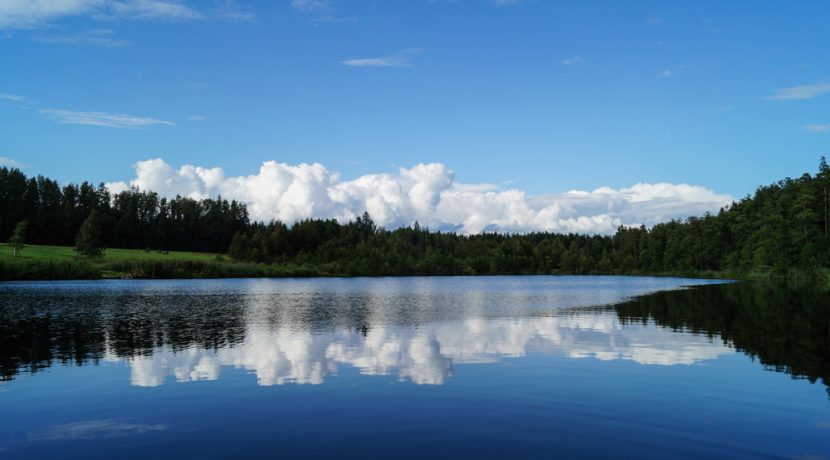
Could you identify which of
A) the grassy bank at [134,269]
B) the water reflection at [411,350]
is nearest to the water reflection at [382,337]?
the water reflection at [411,350]

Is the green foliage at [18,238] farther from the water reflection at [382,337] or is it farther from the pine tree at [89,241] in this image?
the water reflection at [382,337]

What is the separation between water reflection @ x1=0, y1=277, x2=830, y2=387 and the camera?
1046 inches

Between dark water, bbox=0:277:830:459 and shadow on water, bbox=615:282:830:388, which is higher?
dark water, bbox=0:277:830:459

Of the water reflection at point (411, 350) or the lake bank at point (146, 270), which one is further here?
the lake bank at point (146, 270)

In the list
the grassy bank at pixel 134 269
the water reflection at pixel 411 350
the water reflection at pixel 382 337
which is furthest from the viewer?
the grassy bank at pixel 134 269

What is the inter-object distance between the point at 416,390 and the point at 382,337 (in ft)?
49.8

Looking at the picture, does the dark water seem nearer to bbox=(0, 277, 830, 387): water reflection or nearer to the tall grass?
bbox=(0, 277, 830, 387): water reflection

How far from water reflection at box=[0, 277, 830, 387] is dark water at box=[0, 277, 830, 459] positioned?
212 millimetres

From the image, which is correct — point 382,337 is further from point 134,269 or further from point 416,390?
point 134,269

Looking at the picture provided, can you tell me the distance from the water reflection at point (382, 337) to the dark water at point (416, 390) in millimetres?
212

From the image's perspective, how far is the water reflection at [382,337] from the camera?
87.2ft

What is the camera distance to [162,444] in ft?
48.2

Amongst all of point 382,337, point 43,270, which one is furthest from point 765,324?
point 43,270

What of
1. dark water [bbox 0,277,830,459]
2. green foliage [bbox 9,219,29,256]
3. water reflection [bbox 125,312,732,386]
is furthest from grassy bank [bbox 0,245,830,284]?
water reflection [bbox 125,312,732,386]
